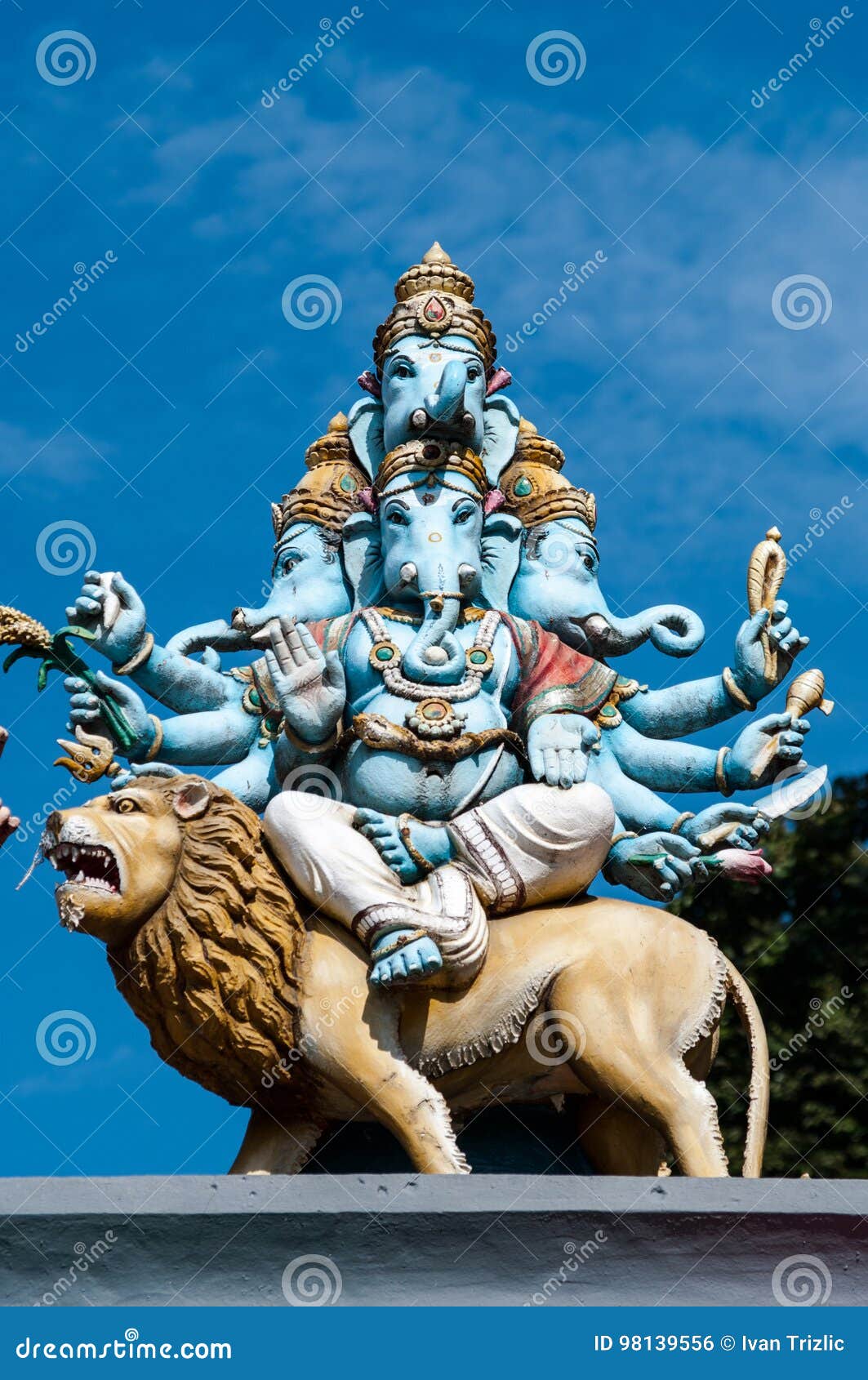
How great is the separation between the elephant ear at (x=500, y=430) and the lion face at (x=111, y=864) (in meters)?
2.38

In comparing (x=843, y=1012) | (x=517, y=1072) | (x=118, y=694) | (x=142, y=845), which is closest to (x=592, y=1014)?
(x=517, y=1072)

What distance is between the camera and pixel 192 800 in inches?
325

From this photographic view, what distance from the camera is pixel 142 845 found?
26.6 feet

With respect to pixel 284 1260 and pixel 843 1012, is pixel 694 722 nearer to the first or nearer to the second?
pixel 284 1260

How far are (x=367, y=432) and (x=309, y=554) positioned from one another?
1.96ft

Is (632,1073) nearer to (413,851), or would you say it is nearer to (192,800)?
(413,851)

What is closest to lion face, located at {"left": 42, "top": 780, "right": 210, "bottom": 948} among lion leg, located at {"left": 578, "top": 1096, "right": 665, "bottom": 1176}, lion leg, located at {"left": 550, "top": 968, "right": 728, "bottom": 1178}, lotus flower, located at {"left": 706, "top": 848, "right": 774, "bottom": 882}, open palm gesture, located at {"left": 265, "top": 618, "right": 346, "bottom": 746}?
open palm gesture, located at {"left": 265, "top": 618, "right": 346, "bottom": 746}

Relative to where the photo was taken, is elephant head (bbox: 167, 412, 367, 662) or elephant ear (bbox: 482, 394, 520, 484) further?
elephant ear (bbox: 482, 394, 520, 484)

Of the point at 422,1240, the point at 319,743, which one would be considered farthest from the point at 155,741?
the point at 422,1240

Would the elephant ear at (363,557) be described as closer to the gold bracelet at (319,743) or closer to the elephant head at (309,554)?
the elephant head at (309,554)

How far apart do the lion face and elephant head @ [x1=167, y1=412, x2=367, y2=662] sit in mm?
1275

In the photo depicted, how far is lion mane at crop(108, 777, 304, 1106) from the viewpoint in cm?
802

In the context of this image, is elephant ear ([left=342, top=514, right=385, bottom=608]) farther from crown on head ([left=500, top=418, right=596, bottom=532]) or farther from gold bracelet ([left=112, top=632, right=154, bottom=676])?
gold bracelet ([left=112, top=632, right=154, bottom=676])

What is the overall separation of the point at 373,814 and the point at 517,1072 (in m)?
1.06
